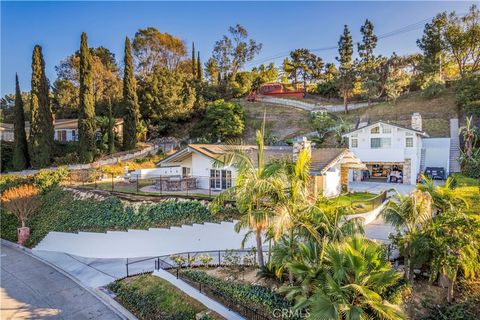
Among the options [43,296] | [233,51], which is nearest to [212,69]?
[233,51]

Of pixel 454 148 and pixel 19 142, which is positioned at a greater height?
pixel 19 142

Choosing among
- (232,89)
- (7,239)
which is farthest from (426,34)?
(7,239)

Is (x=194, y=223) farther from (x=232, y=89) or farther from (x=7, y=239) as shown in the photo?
(x=232, y=89)

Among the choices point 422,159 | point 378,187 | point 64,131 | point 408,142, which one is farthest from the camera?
point 64,131

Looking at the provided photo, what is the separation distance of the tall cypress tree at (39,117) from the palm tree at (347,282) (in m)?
33.1

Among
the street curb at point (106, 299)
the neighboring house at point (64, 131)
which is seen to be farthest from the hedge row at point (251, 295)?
the neighboring house at point (64, 131)

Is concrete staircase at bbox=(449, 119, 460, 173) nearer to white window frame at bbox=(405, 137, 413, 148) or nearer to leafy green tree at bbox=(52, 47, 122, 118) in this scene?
white window frame at bbox=(405, 137, 413, 148)

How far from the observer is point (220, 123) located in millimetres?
45906

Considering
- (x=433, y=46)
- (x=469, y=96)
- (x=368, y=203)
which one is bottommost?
(x=368, y=203)

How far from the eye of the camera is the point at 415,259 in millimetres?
10398

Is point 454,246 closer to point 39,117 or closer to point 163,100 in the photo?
point 39,117

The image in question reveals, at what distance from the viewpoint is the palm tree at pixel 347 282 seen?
7.04 meters

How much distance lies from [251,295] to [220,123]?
37.1m

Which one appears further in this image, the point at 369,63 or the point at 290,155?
the point at 369,63
